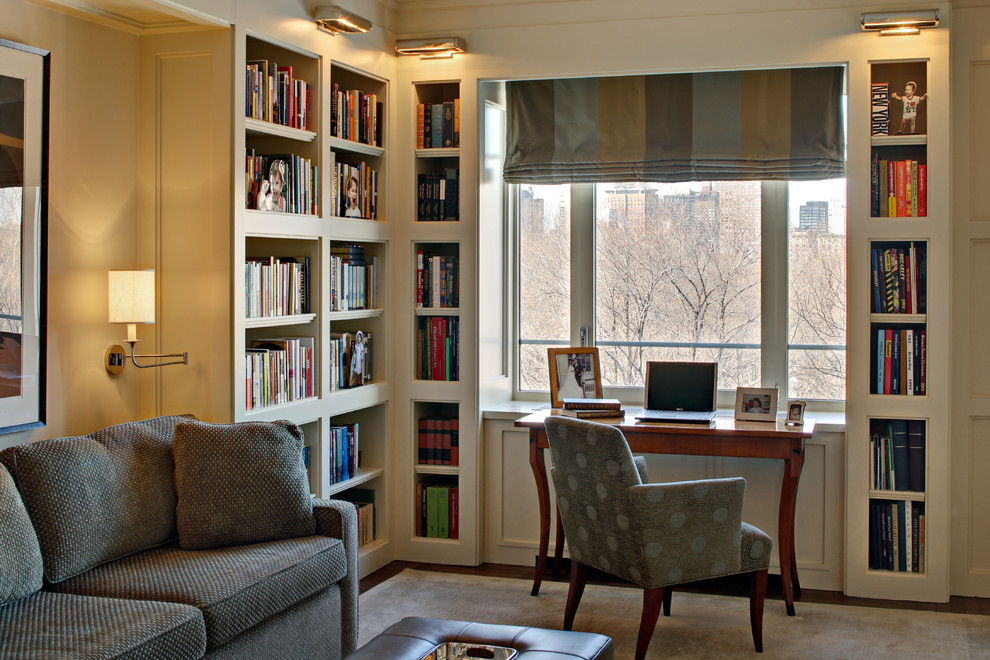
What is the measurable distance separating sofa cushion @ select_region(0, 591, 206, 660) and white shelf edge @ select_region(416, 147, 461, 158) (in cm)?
271

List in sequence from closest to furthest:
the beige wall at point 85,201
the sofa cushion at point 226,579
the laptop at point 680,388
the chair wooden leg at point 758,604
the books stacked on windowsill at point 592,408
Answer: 1. the sofa cushion at point 226,579
2. the beige wall at point 85,201
3. the chair wooden leg at point 758,604
4. the books stacked on windowsill at point 592,408
5. the laptop at point 680,388

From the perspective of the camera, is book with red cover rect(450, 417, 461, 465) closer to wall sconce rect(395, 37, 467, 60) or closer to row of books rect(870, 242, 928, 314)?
wall sconce rect(395, 37, 467, 60)

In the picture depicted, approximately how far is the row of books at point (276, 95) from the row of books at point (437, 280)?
3.25 feet

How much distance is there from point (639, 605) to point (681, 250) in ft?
5.94

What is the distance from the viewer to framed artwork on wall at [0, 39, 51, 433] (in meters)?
3.01

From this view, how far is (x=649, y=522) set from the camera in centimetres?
329

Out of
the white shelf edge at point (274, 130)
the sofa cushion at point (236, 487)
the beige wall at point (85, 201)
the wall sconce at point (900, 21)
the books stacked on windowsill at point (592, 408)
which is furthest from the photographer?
the books stacked on windowsill at point (592, 408)

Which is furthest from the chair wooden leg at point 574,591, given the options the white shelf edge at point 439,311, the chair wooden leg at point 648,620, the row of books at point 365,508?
the white shelf edge at point 439,311

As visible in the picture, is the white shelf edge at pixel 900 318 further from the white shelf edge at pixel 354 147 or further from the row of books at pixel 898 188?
the white shelf edge at pixel 354 147

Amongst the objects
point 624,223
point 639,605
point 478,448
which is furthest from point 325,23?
point 639,605

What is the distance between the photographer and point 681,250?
4.79m

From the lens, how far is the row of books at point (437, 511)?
4.73m

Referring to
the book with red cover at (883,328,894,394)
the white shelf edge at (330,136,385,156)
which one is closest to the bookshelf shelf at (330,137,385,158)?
the white shelf edge at (330,136,385,156)

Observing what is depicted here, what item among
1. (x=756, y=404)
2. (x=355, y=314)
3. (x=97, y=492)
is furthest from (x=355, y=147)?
(x=756, y=404)
